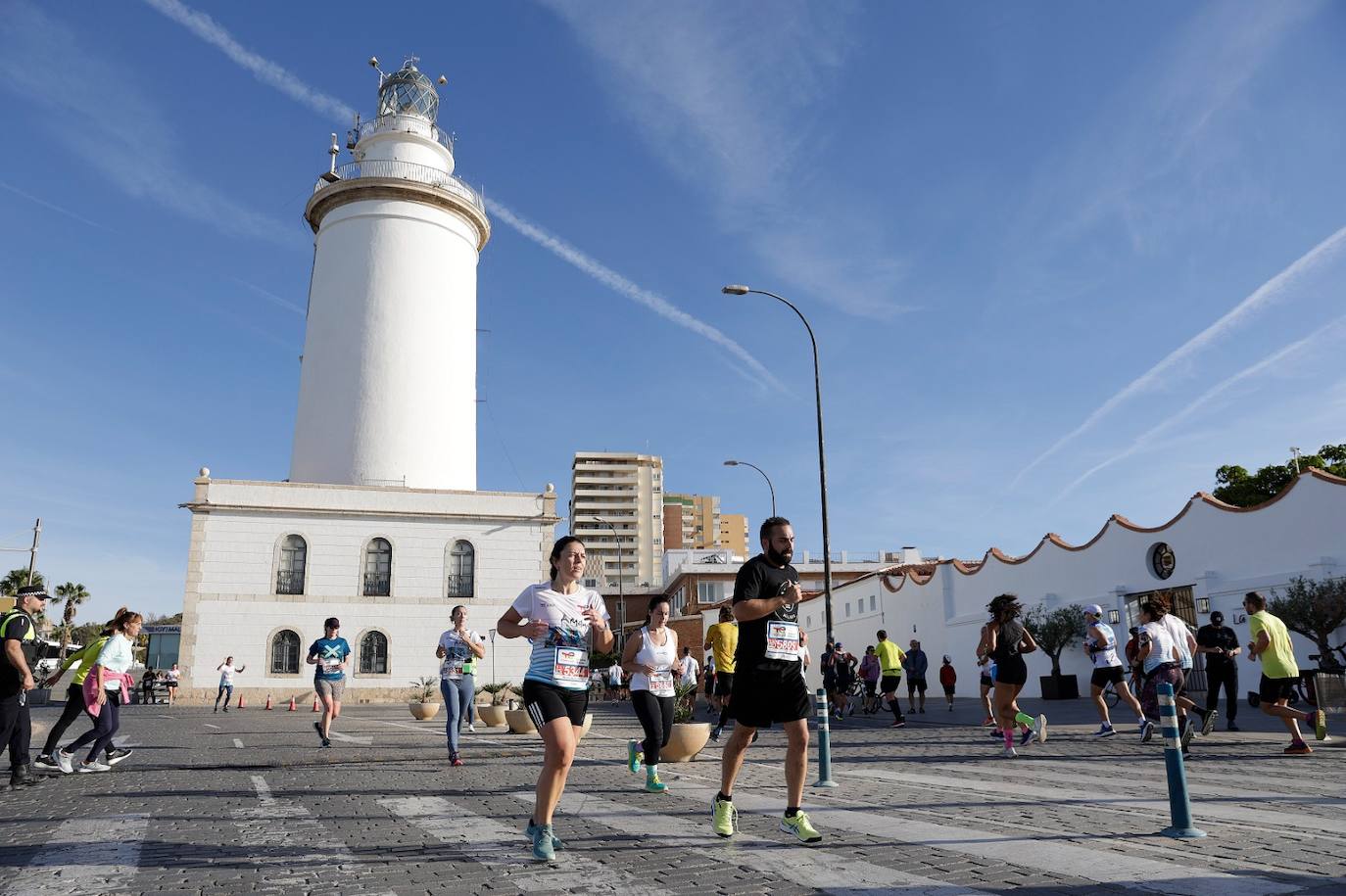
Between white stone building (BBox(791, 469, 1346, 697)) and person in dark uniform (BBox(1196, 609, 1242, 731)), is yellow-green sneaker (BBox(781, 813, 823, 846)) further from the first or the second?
white stone building (BBox(791, 469, 1346, 697))

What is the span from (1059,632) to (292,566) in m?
27.7

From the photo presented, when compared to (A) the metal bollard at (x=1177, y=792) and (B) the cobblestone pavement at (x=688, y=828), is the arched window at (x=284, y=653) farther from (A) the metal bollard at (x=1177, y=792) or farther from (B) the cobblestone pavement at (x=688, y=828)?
(A) the metal bollard at (x=1177, y=792)

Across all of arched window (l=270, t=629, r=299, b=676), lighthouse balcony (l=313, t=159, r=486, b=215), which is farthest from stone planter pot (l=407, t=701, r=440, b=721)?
lighthouse balcony (l=313, t=159, r=486, b=215)

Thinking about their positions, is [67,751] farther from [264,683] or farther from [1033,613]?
[264,683]

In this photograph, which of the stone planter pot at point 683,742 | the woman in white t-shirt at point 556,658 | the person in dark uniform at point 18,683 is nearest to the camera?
the woman in white t-shirt at point 556,658

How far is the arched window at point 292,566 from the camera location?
36.0m

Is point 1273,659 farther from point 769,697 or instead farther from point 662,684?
point 769,697

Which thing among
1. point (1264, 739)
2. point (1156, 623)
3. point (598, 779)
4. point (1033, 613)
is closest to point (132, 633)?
point (598, 779)

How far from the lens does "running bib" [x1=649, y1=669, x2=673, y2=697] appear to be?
27.8ft

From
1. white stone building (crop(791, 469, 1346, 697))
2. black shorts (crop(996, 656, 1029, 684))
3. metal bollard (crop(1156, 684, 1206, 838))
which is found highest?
white stone building (crop(791, 469, 1346, 697))

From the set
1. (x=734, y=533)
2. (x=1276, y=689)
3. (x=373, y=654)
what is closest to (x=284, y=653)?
(x=373, y=654)

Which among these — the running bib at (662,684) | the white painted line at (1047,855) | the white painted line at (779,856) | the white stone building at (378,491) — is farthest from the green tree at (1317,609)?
the white stone building at (378,491)

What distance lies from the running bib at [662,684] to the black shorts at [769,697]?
9.94 feet

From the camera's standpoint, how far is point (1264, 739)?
38.7 feet
